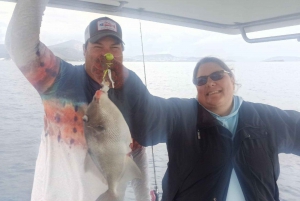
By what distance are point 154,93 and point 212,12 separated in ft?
2.42

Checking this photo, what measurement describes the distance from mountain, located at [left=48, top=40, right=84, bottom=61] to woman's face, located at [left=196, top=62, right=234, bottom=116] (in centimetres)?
83

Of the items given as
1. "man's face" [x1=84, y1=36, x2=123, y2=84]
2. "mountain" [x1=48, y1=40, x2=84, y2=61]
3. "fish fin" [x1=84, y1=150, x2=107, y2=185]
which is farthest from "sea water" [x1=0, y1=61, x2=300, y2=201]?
"fish fin" [x1=84, y1=150, x2=107, y2=185]

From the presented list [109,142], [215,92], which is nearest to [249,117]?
[215,92]

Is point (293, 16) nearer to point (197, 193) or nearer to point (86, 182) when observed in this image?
point (197, 193)

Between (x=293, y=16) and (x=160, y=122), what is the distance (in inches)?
55.2

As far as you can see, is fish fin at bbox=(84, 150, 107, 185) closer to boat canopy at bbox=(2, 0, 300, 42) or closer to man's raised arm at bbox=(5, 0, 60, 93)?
man's raised arm at bbox=(5, 0, 60, 93)

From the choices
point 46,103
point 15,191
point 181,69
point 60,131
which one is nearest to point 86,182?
point 60,131

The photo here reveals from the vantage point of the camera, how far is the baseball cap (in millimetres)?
1508

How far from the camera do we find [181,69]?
2.53m

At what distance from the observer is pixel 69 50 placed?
1816 mm

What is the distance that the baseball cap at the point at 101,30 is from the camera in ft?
4.95

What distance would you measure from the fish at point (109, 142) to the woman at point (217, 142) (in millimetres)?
525

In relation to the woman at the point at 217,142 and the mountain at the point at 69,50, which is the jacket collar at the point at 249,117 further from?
the mountain at the point at 69,50

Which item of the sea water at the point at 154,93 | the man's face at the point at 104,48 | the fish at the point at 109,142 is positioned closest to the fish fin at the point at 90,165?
the fish at the point at 109,142
